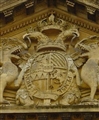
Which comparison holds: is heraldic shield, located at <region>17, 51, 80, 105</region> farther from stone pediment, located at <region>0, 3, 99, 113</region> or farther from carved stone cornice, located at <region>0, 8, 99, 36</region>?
carved stone cornice, located at <region>0, 8, 99, 36</region>

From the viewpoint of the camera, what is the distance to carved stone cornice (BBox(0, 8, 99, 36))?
721 inches

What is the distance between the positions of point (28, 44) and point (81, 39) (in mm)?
1404

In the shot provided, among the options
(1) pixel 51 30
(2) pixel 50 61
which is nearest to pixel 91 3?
(1) pixel 51 30

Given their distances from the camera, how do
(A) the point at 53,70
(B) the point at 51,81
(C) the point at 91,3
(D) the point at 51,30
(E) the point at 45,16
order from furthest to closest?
(E) the point at 45,16
(D) the point at 51,30
(C) the point at 91,3
(A) the point at 53,70
(B) the point at 51,81

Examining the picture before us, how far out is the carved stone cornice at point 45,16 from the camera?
1831cm

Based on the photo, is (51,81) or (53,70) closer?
(51,81)

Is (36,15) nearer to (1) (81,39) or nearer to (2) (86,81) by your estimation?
(1) (81,39)

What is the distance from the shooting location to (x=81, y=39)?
18.1 m

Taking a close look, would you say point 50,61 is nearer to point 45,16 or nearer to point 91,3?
point 45,16

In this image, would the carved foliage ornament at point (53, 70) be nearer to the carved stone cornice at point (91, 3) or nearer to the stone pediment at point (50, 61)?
the stone pediment at point (50, 61)

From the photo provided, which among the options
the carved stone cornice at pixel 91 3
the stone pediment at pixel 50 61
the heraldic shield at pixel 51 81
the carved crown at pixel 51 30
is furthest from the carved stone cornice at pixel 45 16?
the heraldic shield at pixel 51 81

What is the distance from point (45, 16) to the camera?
1873cm

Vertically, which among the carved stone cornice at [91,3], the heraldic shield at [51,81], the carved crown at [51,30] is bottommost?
the heraldic shield at [51,81]

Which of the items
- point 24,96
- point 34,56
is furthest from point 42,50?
point 24,96
